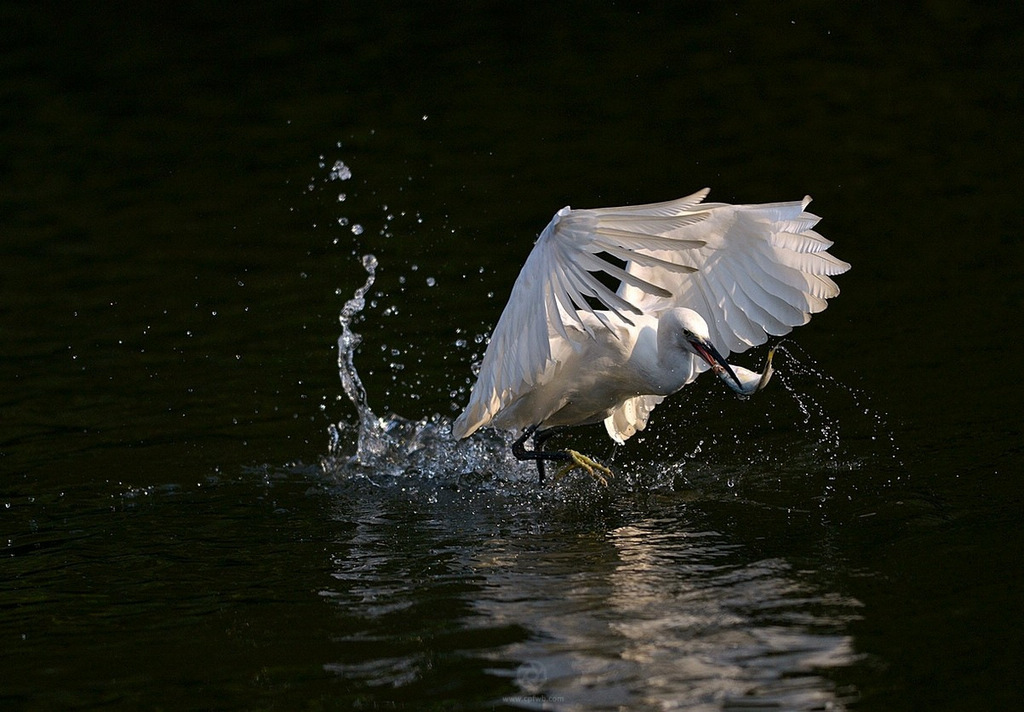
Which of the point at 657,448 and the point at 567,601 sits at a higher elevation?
the point at 657,448

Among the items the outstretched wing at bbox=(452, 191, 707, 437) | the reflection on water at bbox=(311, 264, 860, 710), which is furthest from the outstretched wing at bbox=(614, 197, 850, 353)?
the reflection on water at bbox=(311, 264, 860, 710)

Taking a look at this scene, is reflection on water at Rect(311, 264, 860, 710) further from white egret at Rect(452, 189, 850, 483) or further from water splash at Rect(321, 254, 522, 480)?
white egret at Rect(452, 189, 850, 483)

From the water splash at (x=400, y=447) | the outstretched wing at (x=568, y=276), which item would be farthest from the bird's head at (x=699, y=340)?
the water splash at (x=400, y=447)

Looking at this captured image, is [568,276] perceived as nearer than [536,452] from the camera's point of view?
Yes

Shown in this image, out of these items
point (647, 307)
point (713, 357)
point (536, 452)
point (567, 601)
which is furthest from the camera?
point (536, 452)

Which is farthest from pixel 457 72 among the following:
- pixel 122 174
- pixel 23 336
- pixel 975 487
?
pixel 975 487

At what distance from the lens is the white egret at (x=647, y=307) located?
5973 millimetres

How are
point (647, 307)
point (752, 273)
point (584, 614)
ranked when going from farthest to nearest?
point (647, 307), point (752, 273), point (584, 614)

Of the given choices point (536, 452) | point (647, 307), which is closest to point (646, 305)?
point (647, 307)

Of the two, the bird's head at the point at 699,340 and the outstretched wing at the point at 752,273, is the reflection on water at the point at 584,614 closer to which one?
the bird's head at the point at 699,340

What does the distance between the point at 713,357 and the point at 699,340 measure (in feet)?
0.32

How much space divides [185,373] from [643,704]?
17.6ft

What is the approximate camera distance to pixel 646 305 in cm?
726

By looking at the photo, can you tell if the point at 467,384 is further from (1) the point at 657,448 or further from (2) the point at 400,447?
(1) the point at 657,448
